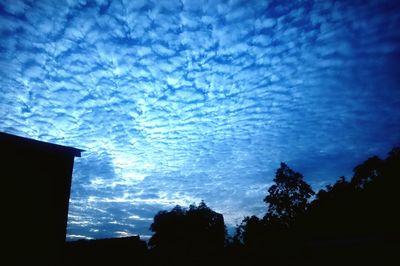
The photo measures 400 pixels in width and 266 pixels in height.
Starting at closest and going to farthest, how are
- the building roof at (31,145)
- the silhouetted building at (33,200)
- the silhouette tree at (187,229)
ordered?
the silhouetted building at (33,200) < the building roof at (31,145) < the silhouette tree at (187,229)

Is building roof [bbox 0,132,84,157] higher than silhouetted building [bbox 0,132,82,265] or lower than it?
higher

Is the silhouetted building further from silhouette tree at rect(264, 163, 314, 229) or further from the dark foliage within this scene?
silhouette tree at rect(264, 163, 314, 229)

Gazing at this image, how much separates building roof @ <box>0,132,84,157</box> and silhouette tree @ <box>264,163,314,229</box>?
47.2 m

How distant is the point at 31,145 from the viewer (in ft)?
48.9

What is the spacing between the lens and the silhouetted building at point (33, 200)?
1369 centimetres

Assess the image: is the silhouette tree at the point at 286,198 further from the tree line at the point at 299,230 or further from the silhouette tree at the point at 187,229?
the silhouette tree at the point at 187,229

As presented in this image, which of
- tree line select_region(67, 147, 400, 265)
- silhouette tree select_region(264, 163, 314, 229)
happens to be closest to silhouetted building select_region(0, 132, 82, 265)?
tree line select_region(67, 147, 400, 265)

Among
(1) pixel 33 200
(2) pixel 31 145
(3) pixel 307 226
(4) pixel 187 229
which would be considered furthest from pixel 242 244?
(4) pixel 187 229

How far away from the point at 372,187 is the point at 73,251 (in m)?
41.1

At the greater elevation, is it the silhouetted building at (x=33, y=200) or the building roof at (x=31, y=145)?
the building roof at (x=31, y=145)

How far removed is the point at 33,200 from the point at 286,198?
49.6m

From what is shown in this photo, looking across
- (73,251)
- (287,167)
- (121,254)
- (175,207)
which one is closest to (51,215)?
(73,251)

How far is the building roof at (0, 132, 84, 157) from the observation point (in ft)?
46.6

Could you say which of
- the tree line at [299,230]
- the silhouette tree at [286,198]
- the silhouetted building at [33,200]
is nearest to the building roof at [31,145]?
the silhouetted building at [33,200]
